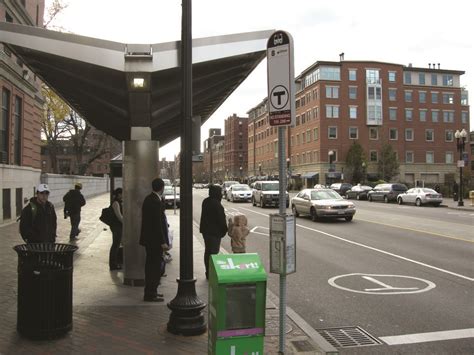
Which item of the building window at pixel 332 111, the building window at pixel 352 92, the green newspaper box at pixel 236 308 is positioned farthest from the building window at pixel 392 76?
the green newspaper box at pixel 236 308

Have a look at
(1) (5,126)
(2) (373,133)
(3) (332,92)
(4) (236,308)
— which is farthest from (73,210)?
(2) (373,133)

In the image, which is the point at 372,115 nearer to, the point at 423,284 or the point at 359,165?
the point at 359,165

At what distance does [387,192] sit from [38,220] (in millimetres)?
37188

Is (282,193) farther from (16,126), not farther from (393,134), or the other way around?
A: (393,134)

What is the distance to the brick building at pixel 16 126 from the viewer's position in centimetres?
1850

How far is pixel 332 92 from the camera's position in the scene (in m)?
75.3

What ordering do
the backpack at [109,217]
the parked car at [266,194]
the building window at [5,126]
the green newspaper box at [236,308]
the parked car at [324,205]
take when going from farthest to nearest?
the parked car at [266,194]
the parked car at [324,205]
the building window at [5,126]
the backpack at [109,217]
the green newspaper box at [236,308]

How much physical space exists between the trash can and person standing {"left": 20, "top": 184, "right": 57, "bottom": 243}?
1.49m

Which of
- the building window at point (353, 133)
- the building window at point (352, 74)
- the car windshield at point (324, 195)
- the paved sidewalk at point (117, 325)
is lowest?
the paved sidewalk at point (117, 325)

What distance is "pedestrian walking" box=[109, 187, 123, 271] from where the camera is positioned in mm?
9531

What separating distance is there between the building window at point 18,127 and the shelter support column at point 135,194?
1465 cm

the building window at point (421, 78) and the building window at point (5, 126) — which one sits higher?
the building window at point (421, 78)

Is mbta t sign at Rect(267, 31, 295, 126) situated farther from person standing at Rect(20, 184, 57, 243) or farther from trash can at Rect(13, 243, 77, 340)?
person standing at Rect(20, 184, 57, 243)

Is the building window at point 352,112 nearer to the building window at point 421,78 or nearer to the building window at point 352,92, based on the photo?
the building window at point 352,92
